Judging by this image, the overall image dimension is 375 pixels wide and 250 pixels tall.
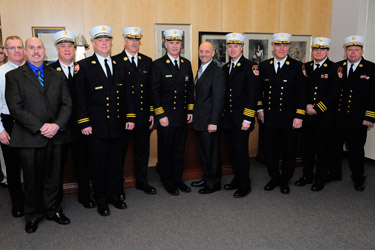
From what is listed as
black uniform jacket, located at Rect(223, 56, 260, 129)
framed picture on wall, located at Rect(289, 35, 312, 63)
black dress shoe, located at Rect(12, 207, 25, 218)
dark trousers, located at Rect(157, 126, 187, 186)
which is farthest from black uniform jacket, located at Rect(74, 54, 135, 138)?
framed picture on wall, located at Rect(289, 35, 312, 63)

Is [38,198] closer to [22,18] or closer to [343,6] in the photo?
[22,18]

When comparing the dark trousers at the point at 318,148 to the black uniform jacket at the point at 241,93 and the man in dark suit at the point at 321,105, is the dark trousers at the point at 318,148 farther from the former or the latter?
the black uniform jacket at the point at 241,93

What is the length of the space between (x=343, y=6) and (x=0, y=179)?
638 cm

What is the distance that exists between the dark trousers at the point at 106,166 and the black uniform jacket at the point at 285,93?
183 centimetres

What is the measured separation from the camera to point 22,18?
4484mm

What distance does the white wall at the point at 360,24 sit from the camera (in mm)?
5340

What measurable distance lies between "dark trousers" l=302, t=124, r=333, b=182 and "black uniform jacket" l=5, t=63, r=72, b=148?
305cm

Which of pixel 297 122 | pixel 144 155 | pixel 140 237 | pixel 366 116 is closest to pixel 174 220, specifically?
pixel 140 237

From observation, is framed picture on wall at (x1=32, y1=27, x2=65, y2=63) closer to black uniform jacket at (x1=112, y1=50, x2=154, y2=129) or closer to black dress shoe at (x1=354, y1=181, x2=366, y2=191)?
black uniform jacket at (x1=112, y1=50, x2=154, y2=129)

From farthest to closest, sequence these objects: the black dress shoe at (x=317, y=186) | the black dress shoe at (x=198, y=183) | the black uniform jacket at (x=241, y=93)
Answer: the black dress shoe at (x=198, y=183) < the black dress shoe at (x=317, y=186) < the black uniform jacket at (x=241, y=93)

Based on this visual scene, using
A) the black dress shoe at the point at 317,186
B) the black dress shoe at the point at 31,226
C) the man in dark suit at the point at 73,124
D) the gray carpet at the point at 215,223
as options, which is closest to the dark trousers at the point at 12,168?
the gray carpet at the point at 215,223

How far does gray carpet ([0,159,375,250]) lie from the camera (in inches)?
108

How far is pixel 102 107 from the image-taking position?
3176 mm

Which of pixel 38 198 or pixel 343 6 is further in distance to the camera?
pixel 343 6
